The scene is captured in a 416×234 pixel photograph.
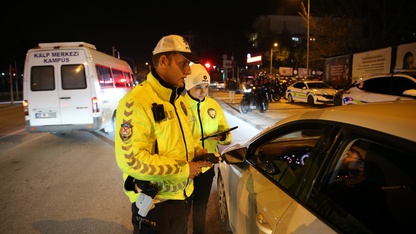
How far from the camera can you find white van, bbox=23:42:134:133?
27.2ft

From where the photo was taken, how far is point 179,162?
1944 millimetres

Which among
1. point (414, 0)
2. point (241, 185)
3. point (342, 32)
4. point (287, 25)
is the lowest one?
point (241, 185)

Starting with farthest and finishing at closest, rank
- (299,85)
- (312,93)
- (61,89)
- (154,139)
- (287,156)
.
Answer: (299,85)
(312,93)
(61,89)
(287,156)
(154,139)

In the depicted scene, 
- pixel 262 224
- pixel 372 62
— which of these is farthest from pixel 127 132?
pixel 372 62

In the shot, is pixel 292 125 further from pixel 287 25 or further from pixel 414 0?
pixel 287 25

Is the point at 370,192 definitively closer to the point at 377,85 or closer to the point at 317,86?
the point at 377,85

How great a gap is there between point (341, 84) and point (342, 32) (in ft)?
26.1

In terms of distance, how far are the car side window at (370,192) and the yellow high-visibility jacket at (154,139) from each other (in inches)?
32.3

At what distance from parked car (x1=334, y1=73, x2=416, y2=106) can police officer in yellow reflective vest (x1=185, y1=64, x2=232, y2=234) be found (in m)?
6.59

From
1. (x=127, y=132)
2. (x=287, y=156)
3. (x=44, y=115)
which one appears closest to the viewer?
(x=127, y=132)

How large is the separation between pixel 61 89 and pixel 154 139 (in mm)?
7488

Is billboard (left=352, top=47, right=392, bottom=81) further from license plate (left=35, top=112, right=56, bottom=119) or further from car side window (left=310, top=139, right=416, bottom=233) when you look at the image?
car side window (left=310, top=139, right=416, bottom=233)

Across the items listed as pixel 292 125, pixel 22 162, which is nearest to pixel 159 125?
pixel 292 125

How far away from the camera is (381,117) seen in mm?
1512
